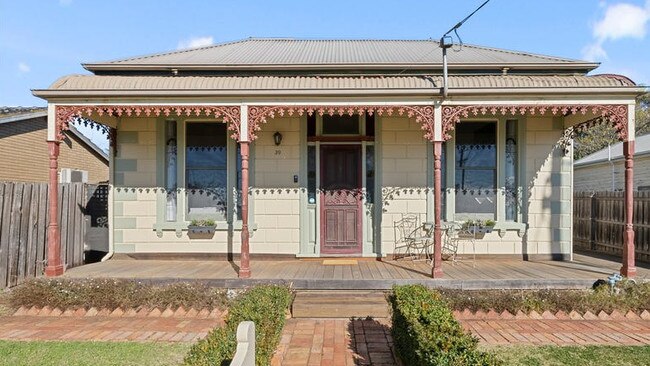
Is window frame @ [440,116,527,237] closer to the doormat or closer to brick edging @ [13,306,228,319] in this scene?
the doormat

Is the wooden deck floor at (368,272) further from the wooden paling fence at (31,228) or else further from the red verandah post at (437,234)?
the wooden paling fence at (31,228)

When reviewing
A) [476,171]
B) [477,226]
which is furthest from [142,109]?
[477,226]

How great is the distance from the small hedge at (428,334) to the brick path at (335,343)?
1.38 feet

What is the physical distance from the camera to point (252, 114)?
6.64 metres

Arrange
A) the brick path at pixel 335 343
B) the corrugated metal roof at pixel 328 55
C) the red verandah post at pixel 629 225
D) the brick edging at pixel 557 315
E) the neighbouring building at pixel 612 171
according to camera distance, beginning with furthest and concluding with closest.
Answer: the neighbouring building at pixel 612 171 → the corrugated metal roof at pixel 328 55 → the red verandah post at pixel 629 225 → the brick edging at pixel 557 315 → the brick path at pixel 335 343

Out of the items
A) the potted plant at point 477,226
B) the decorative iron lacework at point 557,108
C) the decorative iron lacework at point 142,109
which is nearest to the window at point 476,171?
the potted plant at point 477,226

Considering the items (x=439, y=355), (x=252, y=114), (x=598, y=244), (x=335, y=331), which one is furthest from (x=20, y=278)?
(x=598, y=244)

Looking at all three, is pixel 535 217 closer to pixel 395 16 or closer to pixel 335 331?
pixel 335 331

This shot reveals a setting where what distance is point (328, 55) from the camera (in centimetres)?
952

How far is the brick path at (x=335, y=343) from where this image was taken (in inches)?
168

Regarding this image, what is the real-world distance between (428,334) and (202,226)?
5.79m

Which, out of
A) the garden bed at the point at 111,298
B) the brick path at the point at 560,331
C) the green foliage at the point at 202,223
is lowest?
the brick path at the point at 560,331

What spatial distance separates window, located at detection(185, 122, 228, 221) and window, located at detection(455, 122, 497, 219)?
474 centimetres

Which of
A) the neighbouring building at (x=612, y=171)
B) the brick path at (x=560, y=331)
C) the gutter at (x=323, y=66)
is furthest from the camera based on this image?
the neighbouring building at (x=612, y=171)
